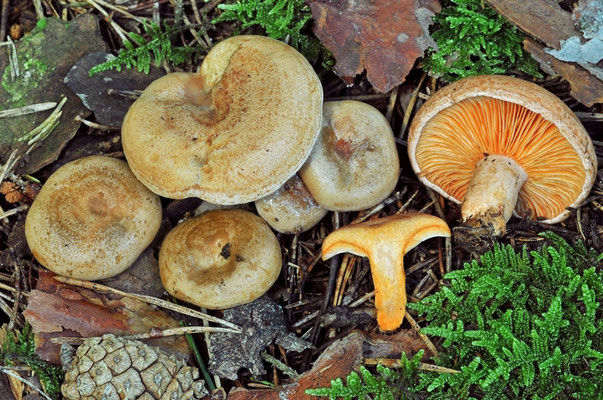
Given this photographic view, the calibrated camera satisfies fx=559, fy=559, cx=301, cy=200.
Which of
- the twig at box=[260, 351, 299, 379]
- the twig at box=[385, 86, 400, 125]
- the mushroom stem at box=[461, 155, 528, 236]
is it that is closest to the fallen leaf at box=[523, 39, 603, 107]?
the mushroom stem at box=[461, 155, 528, 236]

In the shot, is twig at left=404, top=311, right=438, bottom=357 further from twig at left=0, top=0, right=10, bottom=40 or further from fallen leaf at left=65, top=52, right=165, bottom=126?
twig at left=0, top=0, right=10, bottom=40

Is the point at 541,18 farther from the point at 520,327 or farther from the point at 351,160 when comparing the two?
the point at 520,327

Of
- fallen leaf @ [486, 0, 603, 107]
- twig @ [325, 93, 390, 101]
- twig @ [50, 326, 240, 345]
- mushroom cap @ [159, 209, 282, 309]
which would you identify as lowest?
twig @ [50, 326, 240, 345]

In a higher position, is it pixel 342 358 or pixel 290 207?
pixel 290 207

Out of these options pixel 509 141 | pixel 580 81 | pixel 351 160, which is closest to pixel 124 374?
pixel 351 160

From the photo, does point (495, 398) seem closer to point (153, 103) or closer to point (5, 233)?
point (153, 103)

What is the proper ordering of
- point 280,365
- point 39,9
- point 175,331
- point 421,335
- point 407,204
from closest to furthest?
point 421,335
point 280,365
point 175,331
point 407,204
point 39,9
